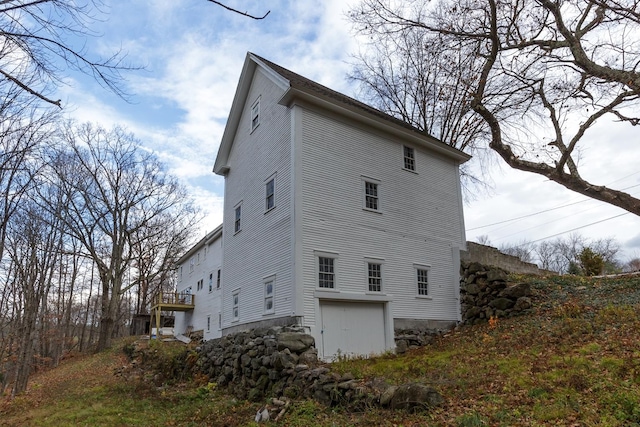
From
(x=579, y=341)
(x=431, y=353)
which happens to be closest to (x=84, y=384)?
(x=431, y=353)

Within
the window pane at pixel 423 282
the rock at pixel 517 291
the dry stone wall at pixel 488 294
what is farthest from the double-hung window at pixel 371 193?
the rock at pixel 517 291

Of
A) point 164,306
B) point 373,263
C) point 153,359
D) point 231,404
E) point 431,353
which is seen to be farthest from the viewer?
point 164,306

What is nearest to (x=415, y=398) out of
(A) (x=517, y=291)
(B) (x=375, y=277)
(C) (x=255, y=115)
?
(B) (x=375, y=277)

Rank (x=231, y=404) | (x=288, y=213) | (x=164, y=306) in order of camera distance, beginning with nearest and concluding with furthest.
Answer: (x=231, y=404), (x=288, y=213), (x=164, y=306)

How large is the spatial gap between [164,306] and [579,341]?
2601 cm

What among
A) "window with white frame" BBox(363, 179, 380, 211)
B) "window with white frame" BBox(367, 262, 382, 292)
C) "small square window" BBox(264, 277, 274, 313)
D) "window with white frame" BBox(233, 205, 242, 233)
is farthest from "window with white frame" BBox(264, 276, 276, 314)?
"window with white frame" BBox(363, 179, 380, 211)

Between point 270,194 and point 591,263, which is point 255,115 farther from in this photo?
point 591,263

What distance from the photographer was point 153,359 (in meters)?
18.9

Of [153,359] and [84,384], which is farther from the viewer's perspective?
[153,359]

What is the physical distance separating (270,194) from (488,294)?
795 cm

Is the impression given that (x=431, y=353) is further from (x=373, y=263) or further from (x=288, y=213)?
(x=288, y=213)

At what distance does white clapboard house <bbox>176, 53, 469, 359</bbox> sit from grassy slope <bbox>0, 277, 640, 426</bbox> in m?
1.56

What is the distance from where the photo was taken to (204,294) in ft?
92.2

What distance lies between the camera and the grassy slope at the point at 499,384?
6.25 metres
